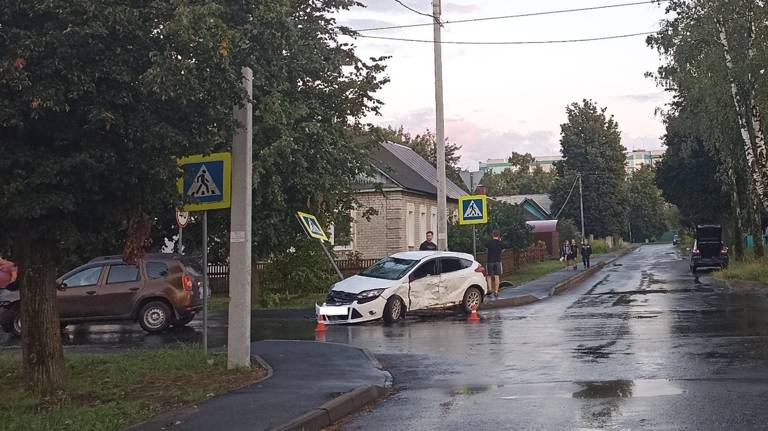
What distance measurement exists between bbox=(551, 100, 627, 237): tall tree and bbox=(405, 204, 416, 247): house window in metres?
44.6

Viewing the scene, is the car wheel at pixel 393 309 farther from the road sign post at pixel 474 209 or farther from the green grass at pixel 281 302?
the road sign post at pixel 474 209

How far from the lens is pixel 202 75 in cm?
871

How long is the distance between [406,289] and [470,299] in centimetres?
225

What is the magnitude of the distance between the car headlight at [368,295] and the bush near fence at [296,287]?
7.36 meters

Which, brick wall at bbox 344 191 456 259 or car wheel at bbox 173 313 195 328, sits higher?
brick wall at bbox 344 191 456 259

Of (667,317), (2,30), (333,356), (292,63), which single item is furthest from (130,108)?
(667,317)

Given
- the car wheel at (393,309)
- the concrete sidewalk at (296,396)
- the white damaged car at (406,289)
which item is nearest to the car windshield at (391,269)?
the white damaged car at (406,289)

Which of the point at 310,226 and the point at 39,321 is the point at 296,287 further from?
the point at 39,321

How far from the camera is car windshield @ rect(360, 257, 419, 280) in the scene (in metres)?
19.1

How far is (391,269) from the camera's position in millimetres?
19438

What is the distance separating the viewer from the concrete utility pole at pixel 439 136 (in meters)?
22.7

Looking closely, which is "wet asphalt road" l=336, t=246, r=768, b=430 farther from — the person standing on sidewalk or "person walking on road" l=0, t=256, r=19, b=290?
"person walking on road" l=0, t=256, r=19, b=290

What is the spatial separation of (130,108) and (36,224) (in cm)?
151

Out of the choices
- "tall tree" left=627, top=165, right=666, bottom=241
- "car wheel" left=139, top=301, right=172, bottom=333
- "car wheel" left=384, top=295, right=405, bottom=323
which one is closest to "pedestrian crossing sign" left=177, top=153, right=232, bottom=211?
"car wheel" left=139, top=301, right=172, bottom=333
